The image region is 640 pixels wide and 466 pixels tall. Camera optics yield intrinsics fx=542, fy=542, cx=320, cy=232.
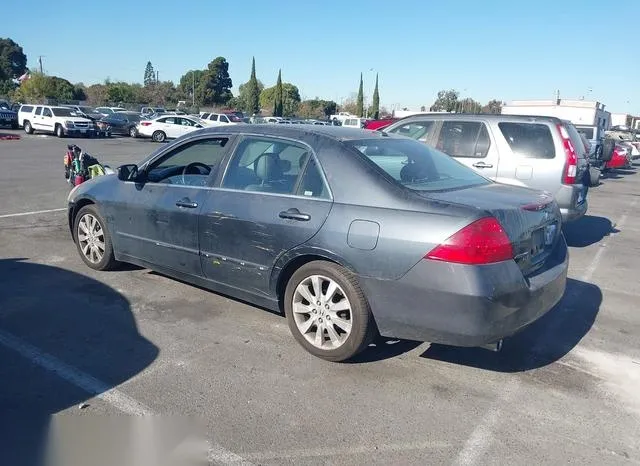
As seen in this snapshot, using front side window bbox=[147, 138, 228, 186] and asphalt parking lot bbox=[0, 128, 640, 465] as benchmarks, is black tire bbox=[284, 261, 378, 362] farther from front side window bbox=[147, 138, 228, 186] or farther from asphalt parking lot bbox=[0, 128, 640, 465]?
front side window bbox=[147, 138, 228, 186]

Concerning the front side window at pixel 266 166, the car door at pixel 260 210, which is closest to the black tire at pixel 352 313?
the car door at pixel 260 210

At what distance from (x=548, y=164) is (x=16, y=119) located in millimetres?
37896

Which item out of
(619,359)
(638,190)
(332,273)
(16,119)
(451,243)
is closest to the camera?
(451,243)

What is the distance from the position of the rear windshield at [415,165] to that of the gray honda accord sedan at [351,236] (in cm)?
2

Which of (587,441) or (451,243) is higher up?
(451,243)

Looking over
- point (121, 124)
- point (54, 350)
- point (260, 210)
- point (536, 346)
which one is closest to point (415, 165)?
point (260, 210)

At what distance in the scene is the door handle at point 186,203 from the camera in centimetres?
459

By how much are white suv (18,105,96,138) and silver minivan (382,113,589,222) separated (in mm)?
28499

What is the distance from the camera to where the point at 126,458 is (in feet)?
9.05

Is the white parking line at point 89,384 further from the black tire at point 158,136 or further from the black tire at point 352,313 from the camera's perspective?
the black tire at point 158,136

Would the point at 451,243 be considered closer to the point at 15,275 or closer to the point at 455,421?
the point at 455,421

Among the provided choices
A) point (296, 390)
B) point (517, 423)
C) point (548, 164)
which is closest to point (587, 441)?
point (517, 423)

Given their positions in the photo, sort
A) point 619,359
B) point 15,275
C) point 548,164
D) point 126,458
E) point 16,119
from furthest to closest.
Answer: point 16,119 → point 548,164 → point 15,275 → point 619,359 → point 126,458

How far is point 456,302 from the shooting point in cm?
330
